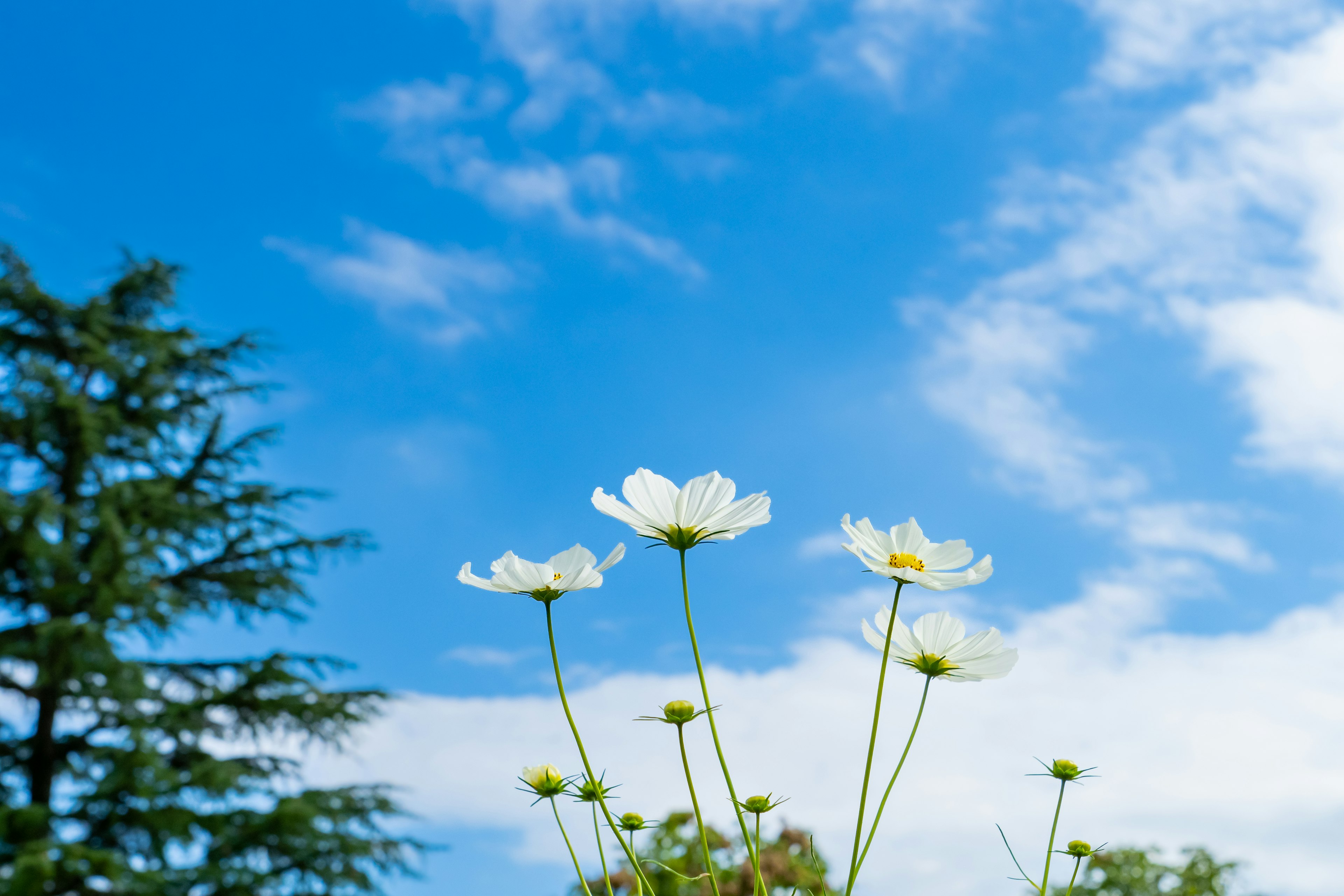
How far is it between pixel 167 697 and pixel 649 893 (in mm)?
9769

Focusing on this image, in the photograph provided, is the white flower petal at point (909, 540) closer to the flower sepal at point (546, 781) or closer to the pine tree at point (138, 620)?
the flower sepal at point (546, 781)

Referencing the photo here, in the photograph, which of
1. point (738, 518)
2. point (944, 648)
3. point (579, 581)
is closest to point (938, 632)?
point (944, 648)

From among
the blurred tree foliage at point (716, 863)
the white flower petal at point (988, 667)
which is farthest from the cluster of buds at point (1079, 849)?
the blurred tree foliage at point (716, 863)

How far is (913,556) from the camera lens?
882 mm

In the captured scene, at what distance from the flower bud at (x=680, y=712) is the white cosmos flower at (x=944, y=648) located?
0.59 feet

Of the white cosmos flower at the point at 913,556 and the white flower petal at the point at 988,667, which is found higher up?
the white cosmos flower at the point at 913,556

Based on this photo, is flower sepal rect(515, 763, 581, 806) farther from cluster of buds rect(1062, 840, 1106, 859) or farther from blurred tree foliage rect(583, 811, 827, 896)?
blurred tree foliage rect(583, 811, 827, 896)

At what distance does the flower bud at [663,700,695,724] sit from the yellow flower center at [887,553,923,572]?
0.21 m

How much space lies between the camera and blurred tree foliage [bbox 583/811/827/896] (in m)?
6.55

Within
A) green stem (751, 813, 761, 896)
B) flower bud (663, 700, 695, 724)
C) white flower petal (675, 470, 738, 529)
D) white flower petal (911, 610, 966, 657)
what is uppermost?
white flower petal (675, 470, 738, 529)

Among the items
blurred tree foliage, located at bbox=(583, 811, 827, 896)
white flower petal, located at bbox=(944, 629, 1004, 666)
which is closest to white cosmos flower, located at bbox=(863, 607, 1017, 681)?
white flower petal, located at bbox=(944, 629, 1004, 666)

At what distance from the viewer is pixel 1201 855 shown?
22.1 ft

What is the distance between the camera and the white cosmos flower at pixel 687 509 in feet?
2.83

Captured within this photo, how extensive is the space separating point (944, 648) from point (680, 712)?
26 centimetres
